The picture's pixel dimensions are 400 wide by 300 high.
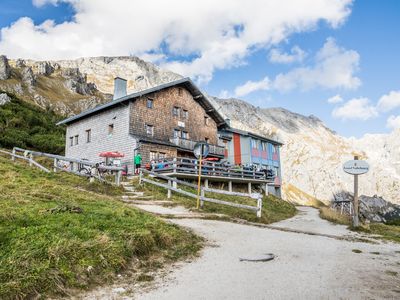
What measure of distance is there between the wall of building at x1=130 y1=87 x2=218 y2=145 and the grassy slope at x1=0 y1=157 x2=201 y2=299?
19611 millimetres

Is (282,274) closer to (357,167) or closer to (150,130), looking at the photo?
(357,167)

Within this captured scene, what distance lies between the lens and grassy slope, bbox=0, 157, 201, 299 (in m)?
5.16

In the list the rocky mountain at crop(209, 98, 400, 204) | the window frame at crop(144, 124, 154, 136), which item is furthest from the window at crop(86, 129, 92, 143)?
the rocky mountain at crop(209, 98, 400, 204)

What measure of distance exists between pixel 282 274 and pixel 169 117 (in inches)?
1083

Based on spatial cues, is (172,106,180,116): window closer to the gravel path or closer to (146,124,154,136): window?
(146,124,154,136): window

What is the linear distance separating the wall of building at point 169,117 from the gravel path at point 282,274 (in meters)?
21.3

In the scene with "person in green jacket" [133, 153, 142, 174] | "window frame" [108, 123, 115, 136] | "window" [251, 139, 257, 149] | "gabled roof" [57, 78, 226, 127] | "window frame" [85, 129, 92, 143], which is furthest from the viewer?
"window" [251, 139, 257, 149]

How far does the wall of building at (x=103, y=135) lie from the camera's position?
96.2ft

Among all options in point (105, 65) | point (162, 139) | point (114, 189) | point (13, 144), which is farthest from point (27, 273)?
point (105, 65)

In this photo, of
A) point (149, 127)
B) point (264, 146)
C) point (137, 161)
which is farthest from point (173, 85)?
point (264, 146)

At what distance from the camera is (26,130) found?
1799 inches

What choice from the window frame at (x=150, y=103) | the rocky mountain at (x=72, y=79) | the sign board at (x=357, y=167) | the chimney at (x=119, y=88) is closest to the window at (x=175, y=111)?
the window frame at (x=150, y=103)

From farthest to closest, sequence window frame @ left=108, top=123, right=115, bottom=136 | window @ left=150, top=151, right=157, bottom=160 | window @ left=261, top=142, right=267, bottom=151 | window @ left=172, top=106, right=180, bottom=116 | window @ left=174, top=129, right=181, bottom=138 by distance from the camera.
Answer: window @ left=261, top=142, right=267, bottom=151
window @ left=172, top=106, right=180, bottom=116
window @ left=174, top=129, right=181, bottom=138
window frame @ left=108, top=123, right=115, bottom=136
window @ left=150, top=151, right=157, bottom=160

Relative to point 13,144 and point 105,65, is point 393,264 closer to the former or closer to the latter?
point 13,144
